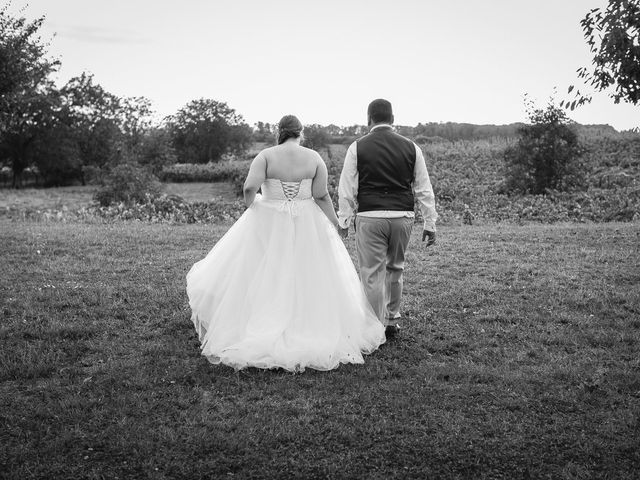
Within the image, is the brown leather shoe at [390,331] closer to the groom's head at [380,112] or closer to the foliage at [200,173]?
the groom's head at [380,112]

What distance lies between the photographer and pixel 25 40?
14.0 m

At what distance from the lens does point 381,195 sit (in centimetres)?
662

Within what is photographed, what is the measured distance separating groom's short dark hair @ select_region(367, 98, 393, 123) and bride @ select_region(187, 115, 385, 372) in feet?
2.91

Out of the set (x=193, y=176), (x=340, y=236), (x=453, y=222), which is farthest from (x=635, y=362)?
(x=193, y=176)

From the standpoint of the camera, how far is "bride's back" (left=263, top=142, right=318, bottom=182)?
6.48 meters

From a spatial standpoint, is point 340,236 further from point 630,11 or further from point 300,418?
point 630,11

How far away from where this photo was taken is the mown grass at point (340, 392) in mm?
4227

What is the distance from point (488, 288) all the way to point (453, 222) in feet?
32.9

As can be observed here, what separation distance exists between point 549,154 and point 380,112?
19506 mm

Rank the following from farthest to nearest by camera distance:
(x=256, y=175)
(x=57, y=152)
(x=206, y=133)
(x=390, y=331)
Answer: (x=206, y=133) < (x=57, y=152) < (x=390, y=331) < (x=256, y=175)

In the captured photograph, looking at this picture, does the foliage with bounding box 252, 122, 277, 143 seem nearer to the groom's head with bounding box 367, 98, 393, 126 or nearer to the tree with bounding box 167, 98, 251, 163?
the tree with bounding box 167, 98, 251, 163

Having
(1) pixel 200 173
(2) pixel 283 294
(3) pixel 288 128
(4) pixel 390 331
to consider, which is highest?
(3) pixel 288 128

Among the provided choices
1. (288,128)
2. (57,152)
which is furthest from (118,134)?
(288,128)

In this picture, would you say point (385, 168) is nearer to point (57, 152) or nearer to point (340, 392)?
point (340, 392)
